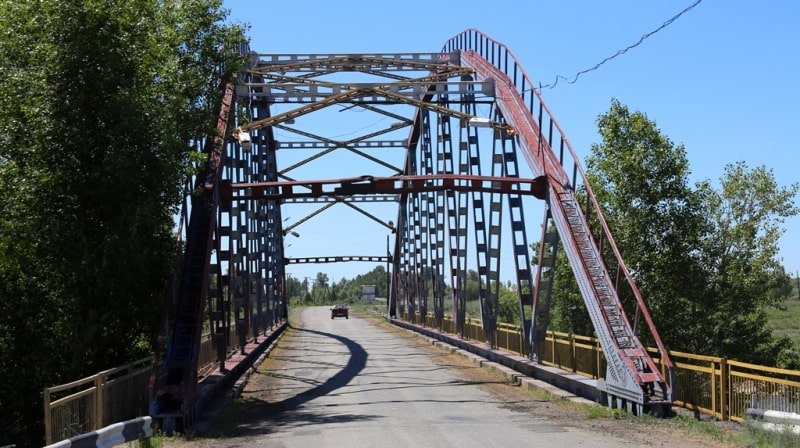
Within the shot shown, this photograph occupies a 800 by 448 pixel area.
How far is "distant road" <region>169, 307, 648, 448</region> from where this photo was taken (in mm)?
12336

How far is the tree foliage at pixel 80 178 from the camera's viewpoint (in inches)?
567

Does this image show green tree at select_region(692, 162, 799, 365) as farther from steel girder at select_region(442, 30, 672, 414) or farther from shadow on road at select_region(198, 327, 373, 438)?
shadow on road at select_region(198, 327, 373, 438)

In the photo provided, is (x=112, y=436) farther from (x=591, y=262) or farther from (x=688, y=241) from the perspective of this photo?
(x=688, y=241)

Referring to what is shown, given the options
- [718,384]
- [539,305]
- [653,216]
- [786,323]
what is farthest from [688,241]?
[786,323]

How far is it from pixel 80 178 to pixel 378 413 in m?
6.45

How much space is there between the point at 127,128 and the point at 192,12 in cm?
382

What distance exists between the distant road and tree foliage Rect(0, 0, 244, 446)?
10.8 feet

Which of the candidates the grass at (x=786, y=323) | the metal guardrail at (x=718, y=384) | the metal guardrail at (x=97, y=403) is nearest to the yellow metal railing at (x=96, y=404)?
the metal guardrail at (x=97, y=403)

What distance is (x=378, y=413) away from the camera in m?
15.9

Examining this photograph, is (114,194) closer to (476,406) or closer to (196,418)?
(196,418)

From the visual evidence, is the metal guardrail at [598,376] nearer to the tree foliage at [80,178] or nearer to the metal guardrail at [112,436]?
the metal guardrail at [112,436]

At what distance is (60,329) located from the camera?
642 inches

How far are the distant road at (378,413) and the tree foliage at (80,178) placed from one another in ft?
10.8

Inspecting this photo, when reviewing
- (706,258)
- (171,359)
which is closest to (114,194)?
(171,359)
